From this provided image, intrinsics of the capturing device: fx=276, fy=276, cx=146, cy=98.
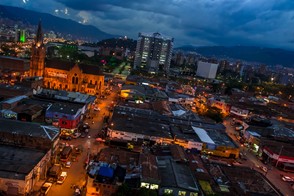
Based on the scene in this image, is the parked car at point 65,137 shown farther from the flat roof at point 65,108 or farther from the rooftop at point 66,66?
the rooftop at point 66,66

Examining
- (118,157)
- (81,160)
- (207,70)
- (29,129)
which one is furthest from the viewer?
(207,70)

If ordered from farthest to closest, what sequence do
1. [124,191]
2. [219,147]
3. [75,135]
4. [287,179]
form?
[219,147], [75,135], [287,179], [124,191]

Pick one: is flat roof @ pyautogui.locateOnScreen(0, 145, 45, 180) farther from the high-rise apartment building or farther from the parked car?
the high-rise apartment building

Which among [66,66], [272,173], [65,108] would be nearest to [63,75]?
[66,66]

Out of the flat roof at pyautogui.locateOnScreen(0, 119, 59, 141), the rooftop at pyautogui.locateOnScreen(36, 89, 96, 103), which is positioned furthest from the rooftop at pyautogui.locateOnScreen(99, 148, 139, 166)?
the rooftop at pyautogui.locateOnScreen(36, 89, 96, 103)

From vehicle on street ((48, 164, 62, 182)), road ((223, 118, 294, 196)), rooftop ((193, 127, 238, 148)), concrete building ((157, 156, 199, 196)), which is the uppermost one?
concrete building ((157, 156, 199, 196))

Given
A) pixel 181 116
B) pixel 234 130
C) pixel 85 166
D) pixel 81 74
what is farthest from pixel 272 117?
pixel 85 166

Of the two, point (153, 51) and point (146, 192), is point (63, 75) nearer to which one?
point (146, 192)

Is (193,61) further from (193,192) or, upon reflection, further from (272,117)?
(193,192)
